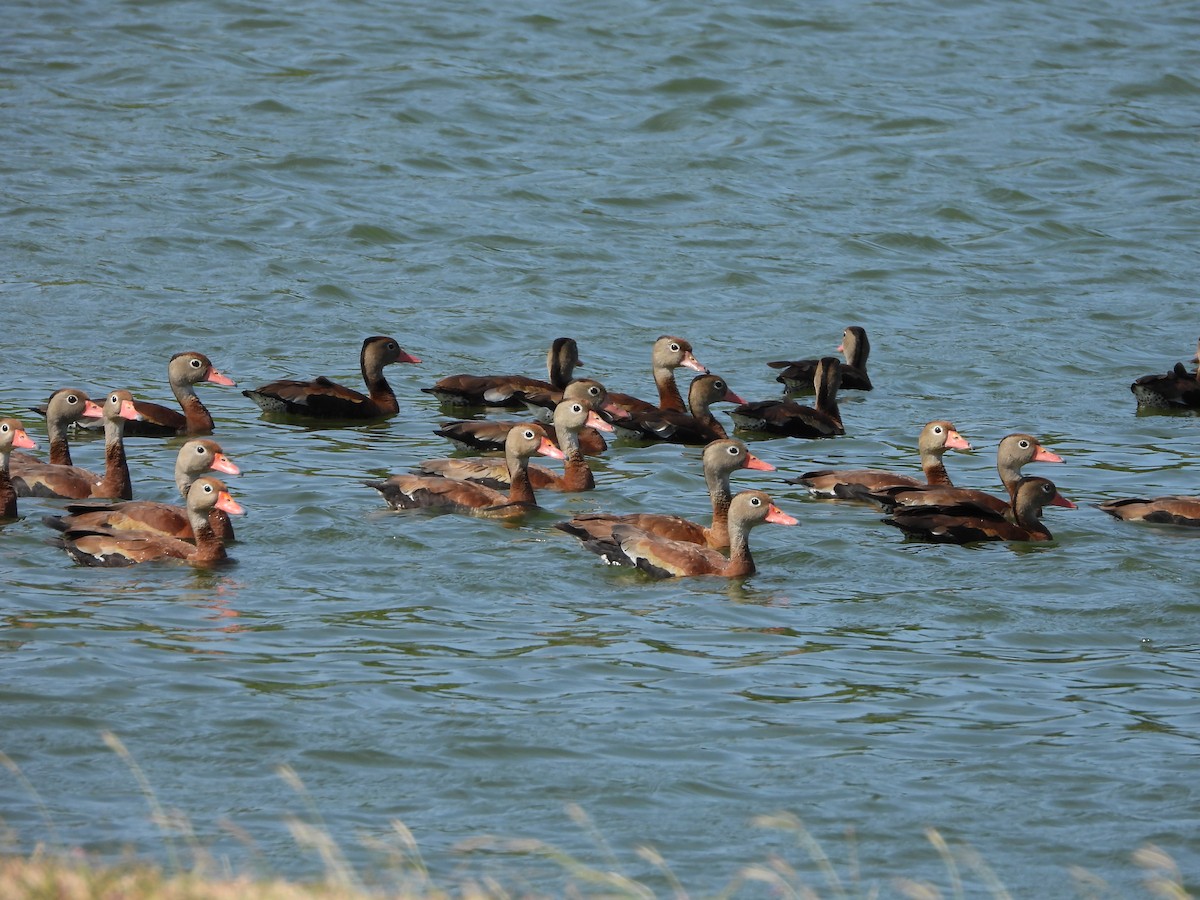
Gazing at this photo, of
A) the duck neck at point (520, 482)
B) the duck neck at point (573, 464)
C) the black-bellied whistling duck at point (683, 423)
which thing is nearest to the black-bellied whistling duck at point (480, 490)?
the duck neck at point (520, 482)

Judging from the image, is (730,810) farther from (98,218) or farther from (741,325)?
(98,218)

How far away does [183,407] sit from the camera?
16.8 meters

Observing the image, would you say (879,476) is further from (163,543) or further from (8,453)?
(8,453)

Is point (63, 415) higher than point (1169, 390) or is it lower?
higher

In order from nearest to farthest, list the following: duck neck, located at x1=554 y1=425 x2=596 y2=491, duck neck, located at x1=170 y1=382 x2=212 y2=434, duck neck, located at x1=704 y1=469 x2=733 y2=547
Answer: duck neck, located at x1=704 y1=469 x2=733 y2=547 → duck neck, located at x1=554 y1=425 x2=596 y2=491 → duck neck, located at x1=170 y1=382 x2=212 y2=434

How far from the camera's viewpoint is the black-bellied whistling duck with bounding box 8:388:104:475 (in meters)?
14.6

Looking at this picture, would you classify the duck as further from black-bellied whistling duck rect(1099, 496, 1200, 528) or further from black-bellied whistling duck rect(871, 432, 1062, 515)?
black-bellied whistling duck rect(1099, 496, 1200, 528)

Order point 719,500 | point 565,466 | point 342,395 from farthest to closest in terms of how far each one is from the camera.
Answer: point 342,395, point 565,466, point 719,500

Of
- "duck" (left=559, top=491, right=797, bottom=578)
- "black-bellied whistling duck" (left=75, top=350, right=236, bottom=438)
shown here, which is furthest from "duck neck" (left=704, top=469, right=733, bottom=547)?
"black-bellied whistling duck" (left=75, top=350, right=236, bottom=438)

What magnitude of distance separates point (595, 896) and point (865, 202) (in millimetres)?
19702

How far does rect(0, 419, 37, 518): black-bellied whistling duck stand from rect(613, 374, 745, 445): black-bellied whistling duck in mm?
5405

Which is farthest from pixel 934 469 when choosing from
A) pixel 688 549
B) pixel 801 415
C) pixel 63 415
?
pixel 63 415

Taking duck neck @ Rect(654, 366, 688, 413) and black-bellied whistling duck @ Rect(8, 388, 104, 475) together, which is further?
duck neck @ Rect(654, 366, 688, 413)

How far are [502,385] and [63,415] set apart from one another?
4247 mm
